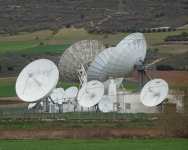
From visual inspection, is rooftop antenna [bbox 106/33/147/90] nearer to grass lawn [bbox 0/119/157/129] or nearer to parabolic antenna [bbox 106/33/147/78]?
parabolic antenna [bbox 106/33/147/78]

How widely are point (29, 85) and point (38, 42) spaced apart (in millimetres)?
116606

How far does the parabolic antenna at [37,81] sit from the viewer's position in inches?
2180

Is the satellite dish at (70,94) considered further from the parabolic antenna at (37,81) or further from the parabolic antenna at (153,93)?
the parabolic antenna at (153,93)

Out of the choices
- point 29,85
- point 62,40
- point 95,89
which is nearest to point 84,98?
point 95,89

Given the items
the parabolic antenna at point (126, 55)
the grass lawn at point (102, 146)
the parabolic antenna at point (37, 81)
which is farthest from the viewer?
the parabolic antenna at point (126, 55)

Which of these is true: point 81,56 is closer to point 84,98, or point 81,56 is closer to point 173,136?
point 84,98

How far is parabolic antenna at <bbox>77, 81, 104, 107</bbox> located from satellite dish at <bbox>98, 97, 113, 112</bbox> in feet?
7.32

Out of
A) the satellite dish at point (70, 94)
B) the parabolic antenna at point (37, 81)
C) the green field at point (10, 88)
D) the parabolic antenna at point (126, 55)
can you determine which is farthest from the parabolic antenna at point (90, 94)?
the green field at point (10, 88)

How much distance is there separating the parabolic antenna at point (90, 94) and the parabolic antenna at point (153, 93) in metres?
6.04

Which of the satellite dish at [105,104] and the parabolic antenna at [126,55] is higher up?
the parabolic antenna at [126,55]

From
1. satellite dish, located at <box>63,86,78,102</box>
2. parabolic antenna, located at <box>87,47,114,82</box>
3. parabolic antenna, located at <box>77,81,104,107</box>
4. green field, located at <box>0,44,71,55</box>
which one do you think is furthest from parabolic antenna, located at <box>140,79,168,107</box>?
green field, located at <box>0,44,71,55</box>

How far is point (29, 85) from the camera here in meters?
57.2

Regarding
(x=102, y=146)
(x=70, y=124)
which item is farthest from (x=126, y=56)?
(x=102, y=146)

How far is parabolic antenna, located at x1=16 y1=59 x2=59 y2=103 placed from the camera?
5538cm
